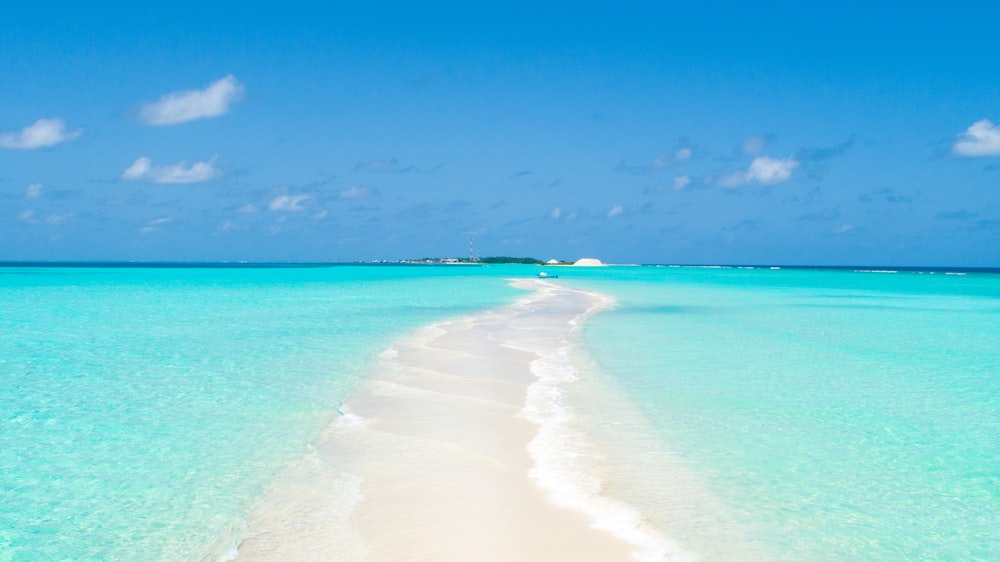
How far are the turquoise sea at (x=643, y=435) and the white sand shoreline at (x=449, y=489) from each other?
0.31 m

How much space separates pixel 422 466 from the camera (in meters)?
6.44

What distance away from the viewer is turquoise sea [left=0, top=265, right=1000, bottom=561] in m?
5.11

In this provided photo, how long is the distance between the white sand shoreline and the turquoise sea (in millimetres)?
315

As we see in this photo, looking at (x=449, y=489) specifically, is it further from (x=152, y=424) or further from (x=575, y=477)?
(x=152, y=424)

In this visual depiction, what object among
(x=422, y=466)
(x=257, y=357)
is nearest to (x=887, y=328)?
(x=257, y=357)

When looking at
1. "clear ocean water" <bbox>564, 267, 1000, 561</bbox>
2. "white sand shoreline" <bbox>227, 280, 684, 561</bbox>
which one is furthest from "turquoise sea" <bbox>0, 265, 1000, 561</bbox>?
"white sand shoreline" <bbox>227, 280, 684, 561</bbox>

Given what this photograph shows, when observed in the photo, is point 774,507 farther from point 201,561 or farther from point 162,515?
point 162,515

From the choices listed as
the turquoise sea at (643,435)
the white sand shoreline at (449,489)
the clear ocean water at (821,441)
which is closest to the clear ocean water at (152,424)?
the turquoise sea at (643,435)

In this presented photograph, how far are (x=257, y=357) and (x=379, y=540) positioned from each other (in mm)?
9775

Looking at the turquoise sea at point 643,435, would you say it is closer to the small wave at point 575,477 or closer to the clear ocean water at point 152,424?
the clear ocean water at point 152,424

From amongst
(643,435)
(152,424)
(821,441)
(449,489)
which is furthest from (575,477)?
(152,424)

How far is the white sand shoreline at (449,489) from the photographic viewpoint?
15.3 feet

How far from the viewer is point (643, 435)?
25.4 feet

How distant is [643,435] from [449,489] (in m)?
2.75
